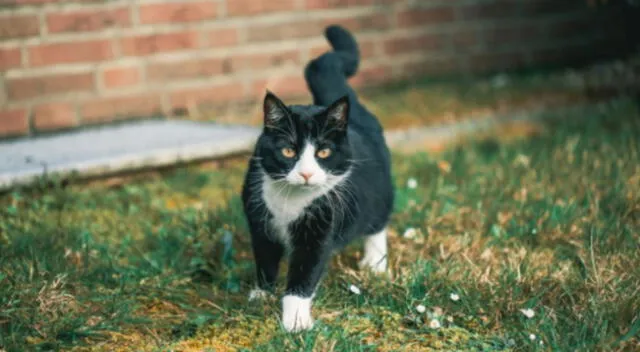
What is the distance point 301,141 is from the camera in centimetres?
226

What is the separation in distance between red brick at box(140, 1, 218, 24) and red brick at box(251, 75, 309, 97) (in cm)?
46

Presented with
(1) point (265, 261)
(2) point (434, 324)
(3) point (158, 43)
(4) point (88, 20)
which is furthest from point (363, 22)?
(2) point (434, 324)

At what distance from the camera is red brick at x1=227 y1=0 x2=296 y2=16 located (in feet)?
14.4

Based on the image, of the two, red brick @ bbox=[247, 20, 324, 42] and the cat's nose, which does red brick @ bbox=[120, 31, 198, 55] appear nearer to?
red brick @ bbox=[247, 20, 324, 42]

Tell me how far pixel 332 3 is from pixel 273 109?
258 centimetres

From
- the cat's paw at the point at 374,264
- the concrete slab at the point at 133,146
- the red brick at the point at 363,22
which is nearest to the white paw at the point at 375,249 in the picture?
the cat's paw at the point at 374,264

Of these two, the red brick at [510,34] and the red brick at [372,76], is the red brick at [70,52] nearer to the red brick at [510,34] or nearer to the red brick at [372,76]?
the red brick at [372,76]

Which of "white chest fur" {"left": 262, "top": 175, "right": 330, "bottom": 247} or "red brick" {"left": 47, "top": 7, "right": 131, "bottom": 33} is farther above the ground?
"red brick" {"left": 47, "top": 7, "right": 131, "bottom": 33}

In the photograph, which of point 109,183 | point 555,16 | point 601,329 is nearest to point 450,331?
point 601,329

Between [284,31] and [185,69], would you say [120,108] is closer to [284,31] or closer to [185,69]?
[185,69]

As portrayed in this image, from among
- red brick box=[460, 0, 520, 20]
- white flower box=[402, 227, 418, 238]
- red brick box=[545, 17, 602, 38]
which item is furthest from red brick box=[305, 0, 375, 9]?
white flower box=[402, 227, 418, 238]

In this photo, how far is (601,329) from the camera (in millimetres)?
2031

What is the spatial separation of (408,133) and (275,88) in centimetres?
86

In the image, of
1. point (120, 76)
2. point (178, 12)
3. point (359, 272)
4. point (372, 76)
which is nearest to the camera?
point (359, 272)
